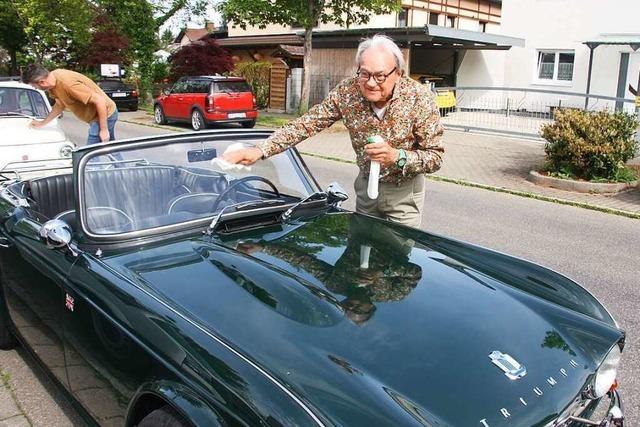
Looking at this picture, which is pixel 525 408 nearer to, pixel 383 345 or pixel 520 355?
pixel 520 355

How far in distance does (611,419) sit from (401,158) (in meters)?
1.61

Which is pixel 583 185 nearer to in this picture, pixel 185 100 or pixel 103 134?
pixel 103 134

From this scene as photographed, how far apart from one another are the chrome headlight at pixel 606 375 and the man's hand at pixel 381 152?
138 centimetres

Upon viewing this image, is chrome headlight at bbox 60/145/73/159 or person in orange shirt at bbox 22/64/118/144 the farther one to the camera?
chrome headlight at bbox 60/145/73/159

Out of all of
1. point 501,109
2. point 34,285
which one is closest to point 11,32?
point 501,109

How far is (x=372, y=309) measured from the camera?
7.52ft

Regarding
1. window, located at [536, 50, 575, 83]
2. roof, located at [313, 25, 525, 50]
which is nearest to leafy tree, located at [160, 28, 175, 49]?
roof, located at [313, 25, 525, 50]

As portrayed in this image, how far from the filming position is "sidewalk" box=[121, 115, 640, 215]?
31.8 ft

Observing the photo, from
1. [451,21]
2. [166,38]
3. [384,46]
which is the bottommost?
[384,46]

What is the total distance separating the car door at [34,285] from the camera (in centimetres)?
291

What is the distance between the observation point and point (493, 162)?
13.1 meters

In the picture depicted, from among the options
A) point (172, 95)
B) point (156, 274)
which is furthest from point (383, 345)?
point (172, 95)

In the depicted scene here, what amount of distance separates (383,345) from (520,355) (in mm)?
491

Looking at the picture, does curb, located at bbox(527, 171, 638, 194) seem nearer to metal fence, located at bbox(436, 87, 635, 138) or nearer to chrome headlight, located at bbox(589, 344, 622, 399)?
metal fence, located at bbox(436, 87, 635, 138)
